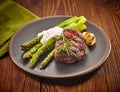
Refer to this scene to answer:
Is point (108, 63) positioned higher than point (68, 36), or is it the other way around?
point (68, 36)

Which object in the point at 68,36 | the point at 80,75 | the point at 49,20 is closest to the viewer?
the point at 80,75

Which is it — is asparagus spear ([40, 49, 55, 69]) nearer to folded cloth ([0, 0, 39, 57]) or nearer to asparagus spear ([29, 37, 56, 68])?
asparagus spear ([29, 37, 56, 68])

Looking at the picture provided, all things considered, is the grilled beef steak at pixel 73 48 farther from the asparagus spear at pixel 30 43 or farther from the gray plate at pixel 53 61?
the asparagus spear at pixel 30 43

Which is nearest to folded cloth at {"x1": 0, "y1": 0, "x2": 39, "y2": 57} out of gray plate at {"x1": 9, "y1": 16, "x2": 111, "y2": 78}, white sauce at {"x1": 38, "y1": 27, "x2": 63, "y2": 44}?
gray plate at {"x1": 9, "y1": 16, "x2": 111, "y2": 78}

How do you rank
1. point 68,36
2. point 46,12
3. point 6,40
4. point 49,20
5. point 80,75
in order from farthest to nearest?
1. point 46,12
2. point 49,20
3. point 6,40
4. point 68,36
5. point 80,75

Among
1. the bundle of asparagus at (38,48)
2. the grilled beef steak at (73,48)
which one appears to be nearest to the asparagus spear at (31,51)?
the bundle of asparagus at (38,48)

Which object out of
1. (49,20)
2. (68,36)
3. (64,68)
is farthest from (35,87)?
(49,20)

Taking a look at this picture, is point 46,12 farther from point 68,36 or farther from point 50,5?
point 68,36

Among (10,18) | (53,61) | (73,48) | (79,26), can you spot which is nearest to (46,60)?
(53,61)
